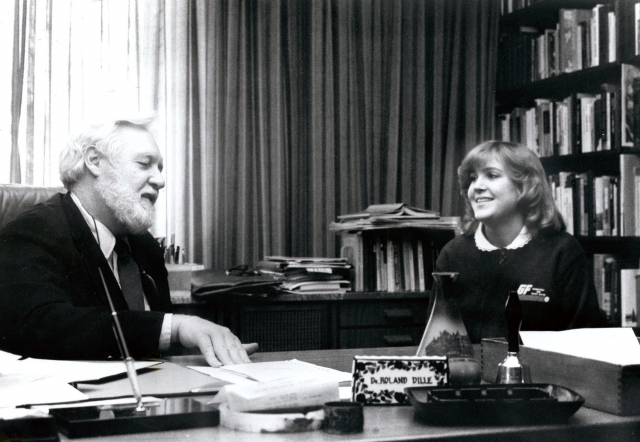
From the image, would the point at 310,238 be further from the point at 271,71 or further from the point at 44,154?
the point at 44,154

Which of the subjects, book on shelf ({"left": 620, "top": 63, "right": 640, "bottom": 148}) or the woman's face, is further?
book on shelf ({"left": 620, "top": 63, "right": 640, "bottom": 148})

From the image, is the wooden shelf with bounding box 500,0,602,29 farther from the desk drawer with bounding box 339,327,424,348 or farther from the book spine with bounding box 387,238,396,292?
the desk drawer with bounding box 339,327,424,348

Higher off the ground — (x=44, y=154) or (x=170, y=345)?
(x=44, y=154)

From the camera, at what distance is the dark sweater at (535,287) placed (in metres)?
2.20

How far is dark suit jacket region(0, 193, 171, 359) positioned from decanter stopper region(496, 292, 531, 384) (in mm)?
679

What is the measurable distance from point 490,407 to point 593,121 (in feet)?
7.71

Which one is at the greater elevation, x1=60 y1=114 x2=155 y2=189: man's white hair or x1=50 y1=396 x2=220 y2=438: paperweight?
x1=60 y1=114 x2=155 y2=189: man's white hair

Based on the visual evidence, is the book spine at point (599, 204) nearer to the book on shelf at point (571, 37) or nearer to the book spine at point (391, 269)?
the book on shelf at point (571, 37)

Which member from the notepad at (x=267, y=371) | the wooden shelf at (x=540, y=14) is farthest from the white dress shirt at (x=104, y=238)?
the wooden shelf at (x=540, y=14)

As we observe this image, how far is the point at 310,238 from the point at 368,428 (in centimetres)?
248

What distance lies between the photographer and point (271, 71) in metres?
3.25

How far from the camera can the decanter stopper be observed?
100 centimetres

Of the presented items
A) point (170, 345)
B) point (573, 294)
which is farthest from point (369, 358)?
point (573, 294)

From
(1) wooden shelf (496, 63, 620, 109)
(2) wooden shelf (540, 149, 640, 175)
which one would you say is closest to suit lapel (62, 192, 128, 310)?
(2) wooden shelf (540, 149, 640, 175)
